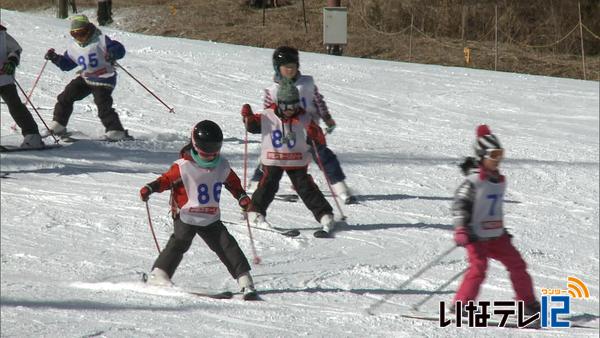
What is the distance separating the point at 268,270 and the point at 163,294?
130 cm

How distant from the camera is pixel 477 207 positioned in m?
7.27

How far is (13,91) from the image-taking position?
12.3 m

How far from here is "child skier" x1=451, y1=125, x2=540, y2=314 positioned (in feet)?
23.7

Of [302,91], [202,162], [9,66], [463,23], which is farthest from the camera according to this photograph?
[463,23]

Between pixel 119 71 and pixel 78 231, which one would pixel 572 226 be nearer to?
pixel 78 231

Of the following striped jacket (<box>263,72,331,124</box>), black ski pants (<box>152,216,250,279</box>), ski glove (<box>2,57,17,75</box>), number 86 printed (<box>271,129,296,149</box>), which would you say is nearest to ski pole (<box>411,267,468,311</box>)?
black ski pants (<box>152,216,250,279</box>)

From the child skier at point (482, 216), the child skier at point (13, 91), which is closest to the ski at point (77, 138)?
the child skier at point (13, 91)

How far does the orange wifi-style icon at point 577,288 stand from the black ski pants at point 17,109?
21.5 ft

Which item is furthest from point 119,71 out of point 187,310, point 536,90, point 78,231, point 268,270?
point 187,310

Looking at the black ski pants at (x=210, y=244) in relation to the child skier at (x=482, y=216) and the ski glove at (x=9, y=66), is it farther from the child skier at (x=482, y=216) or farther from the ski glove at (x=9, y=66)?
the ski glove at (x=9, y=66)

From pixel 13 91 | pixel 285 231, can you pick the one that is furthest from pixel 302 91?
pixel 13 91

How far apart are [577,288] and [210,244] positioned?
328 cm

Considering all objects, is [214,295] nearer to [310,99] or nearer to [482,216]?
[482,216]

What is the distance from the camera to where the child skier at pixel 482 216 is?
23.7 ft
